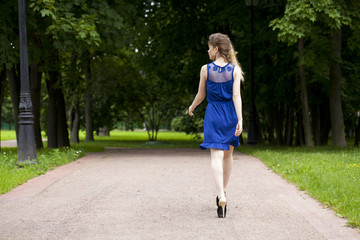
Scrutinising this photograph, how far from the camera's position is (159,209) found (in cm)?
567

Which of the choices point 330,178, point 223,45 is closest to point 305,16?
point 330,178

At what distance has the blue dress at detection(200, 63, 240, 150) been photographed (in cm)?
526

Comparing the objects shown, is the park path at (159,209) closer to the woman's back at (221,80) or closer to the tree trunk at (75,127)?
the woman's back at (221,80)

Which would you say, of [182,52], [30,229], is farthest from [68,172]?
[182,52]

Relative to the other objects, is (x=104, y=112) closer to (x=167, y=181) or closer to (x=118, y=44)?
(x=118, y=44)

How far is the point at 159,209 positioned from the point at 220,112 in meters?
1.42

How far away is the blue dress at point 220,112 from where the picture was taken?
526cm

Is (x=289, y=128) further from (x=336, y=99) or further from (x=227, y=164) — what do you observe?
(x=227, y=164)

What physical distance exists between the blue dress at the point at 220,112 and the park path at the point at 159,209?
871 millimetres

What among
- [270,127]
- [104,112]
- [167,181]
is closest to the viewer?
[167,181]

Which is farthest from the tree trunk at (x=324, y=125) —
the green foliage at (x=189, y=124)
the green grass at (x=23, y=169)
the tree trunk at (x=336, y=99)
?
the green grass at (x=23, y=169)

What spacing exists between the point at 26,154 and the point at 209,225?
19.1 ft

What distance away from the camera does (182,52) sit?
1947 centimetres

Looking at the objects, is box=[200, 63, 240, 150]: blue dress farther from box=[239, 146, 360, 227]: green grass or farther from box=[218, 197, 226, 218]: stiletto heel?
box=[239, 146, 360, 227]: green grass
